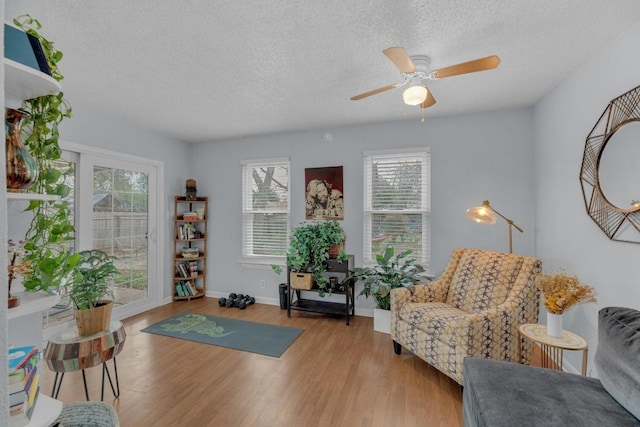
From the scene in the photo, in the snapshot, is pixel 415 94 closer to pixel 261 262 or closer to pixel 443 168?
pixel 443 168

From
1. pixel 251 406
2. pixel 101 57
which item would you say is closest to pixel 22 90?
pixel 101 57

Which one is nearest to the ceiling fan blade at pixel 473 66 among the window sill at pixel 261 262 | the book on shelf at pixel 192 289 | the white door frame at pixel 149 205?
the window sill at pixel 261 262

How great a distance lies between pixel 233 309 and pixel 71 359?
2.36 meters

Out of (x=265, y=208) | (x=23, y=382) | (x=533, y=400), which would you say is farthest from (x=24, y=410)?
(x=265, y=208)

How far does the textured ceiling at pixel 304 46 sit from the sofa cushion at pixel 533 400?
1.97 m

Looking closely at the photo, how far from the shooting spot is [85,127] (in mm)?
3195

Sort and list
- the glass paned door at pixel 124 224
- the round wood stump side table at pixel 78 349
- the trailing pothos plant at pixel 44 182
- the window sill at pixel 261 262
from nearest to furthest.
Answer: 1. the trailing pothos plant at pixel 44 182
2. the round wood stump side table at pixel 78 349
3. the glass paned door at pixel 124 224
4. the window sill at pixel 261 262

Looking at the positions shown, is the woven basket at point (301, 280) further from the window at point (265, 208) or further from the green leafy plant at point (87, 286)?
the green leafy plant at point (87, 286)

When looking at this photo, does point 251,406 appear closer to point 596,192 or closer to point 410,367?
point 410,367

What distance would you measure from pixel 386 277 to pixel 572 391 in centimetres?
189

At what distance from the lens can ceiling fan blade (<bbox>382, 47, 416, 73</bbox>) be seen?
152 centimetres

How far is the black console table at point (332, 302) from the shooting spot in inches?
136

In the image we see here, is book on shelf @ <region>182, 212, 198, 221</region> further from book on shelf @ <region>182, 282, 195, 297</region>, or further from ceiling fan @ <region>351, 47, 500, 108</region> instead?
ceiling fan @ <region>351, 47, 500, 108</region>

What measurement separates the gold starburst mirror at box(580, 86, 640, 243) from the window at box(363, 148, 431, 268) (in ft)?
5.13
